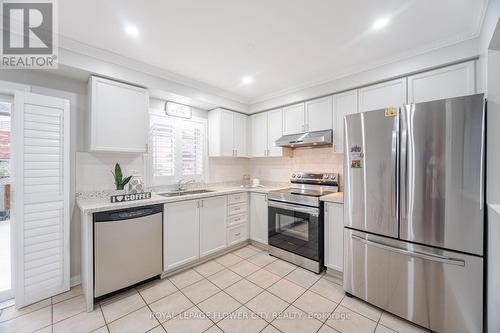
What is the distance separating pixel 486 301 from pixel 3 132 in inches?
175

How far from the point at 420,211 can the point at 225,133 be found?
2.81 meters

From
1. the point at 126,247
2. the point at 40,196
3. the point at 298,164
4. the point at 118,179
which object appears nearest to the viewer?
the point at 40,196

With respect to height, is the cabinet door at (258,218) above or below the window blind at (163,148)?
below

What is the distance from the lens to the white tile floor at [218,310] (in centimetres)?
171

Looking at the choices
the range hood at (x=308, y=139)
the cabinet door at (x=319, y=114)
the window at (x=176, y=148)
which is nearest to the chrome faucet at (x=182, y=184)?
the window at (x=176, y=148)

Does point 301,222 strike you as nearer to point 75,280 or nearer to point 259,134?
point 259,134

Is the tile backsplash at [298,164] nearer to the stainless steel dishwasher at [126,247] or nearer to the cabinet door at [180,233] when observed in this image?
the cabinet door at [180,233]

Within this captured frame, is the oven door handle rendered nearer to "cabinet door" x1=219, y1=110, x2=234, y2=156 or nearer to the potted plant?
"cabinet door" x1=219, y1=110, x2=234, y2=156

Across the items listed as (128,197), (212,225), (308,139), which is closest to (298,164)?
Answer: (308,139)

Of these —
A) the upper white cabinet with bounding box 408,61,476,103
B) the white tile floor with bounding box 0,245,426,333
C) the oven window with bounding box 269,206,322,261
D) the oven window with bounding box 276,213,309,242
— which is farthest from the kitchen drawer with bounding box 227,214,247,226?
the upper white cabinet with bounding box 408,61,476,103

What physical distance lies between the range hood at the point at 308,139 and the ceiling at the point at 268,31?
2.71 ft

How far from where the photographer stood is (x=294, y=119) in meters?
3.31

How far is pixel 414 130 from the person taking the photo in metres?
1.73

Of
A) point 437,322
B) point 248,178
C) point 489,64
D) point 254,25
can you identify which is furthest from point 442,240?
point 248,178
